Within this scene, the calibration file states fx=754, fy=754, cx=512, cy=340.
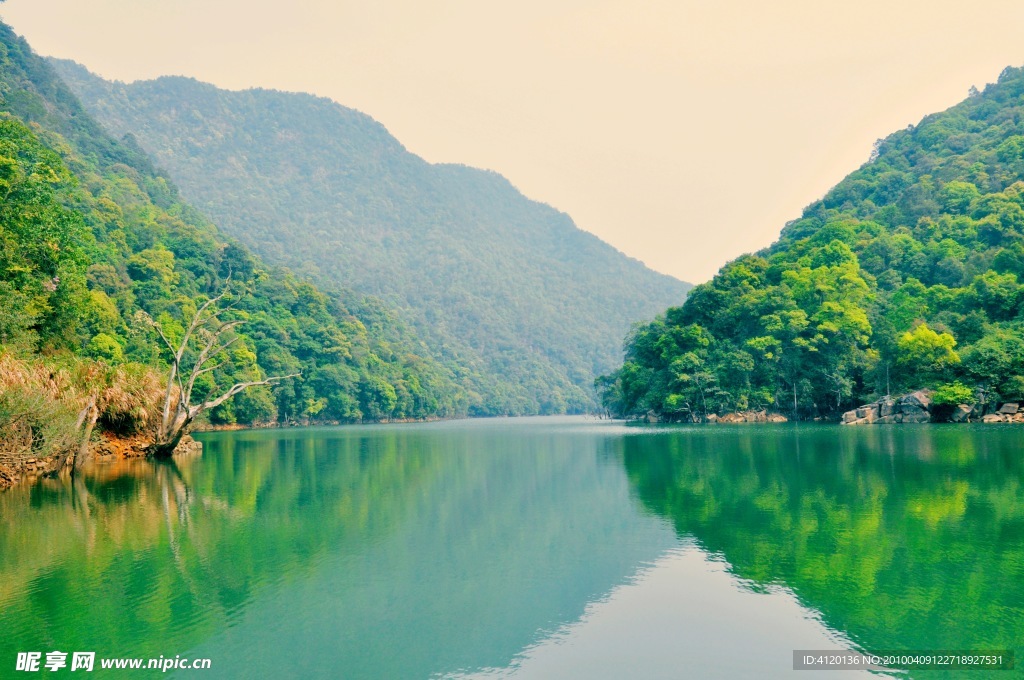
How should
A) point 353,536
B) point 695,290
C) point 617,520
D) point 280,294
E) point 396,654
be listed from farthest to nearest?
point 280,294 → point 695,290 → point 617,520 → point 353,536 → point 396,654

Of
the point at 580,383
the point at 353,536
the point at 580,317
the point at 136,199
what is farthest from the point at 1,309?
the point at 580,317

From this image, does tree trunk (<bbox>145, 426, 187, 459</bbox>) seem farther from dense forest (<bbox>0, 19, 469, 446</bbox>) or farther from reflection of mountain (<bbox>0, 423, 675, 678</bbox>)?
reflection of mountain (<bbox>0, 423, 675, 678</bbox>)

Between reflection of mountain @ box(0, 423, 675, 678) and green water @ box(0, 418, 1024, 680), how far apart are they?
47mm

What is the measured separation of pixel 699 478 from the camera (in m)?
21.7

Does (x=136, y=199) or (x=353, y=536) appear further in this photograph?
(x=136, y=199)

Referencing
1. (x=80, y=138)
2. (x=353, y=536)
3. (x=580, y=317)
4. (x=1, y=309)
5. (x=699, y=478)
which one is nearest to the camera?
(x=353, y=536)

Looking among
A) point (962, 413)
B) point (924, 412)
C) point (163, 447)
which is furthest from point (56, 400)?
point (924, 412)

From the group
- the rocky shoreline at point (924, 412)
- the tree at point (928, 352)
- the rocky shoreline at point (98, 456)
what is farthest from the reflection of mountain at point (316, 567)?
the tree at point (928, 352)

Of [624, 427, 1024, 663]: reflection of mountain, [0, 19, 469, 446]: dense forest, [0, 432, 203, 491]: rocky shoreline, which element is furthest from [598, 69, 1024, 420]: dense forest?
[0, 432, 203, 491]: rocky shoreline

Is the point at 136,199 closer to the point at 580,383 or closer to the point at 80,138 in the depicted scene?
the point at 80,138

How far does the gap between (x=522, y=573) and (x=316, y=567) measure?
3170mm

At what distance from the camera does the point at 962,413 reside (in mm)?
48781

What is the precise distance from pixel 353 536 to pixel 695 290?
6510 cm

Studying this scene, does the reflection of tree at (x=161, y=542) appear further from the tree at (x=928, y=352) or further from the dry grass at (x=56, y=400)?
the tree at (x=928, y=352)
